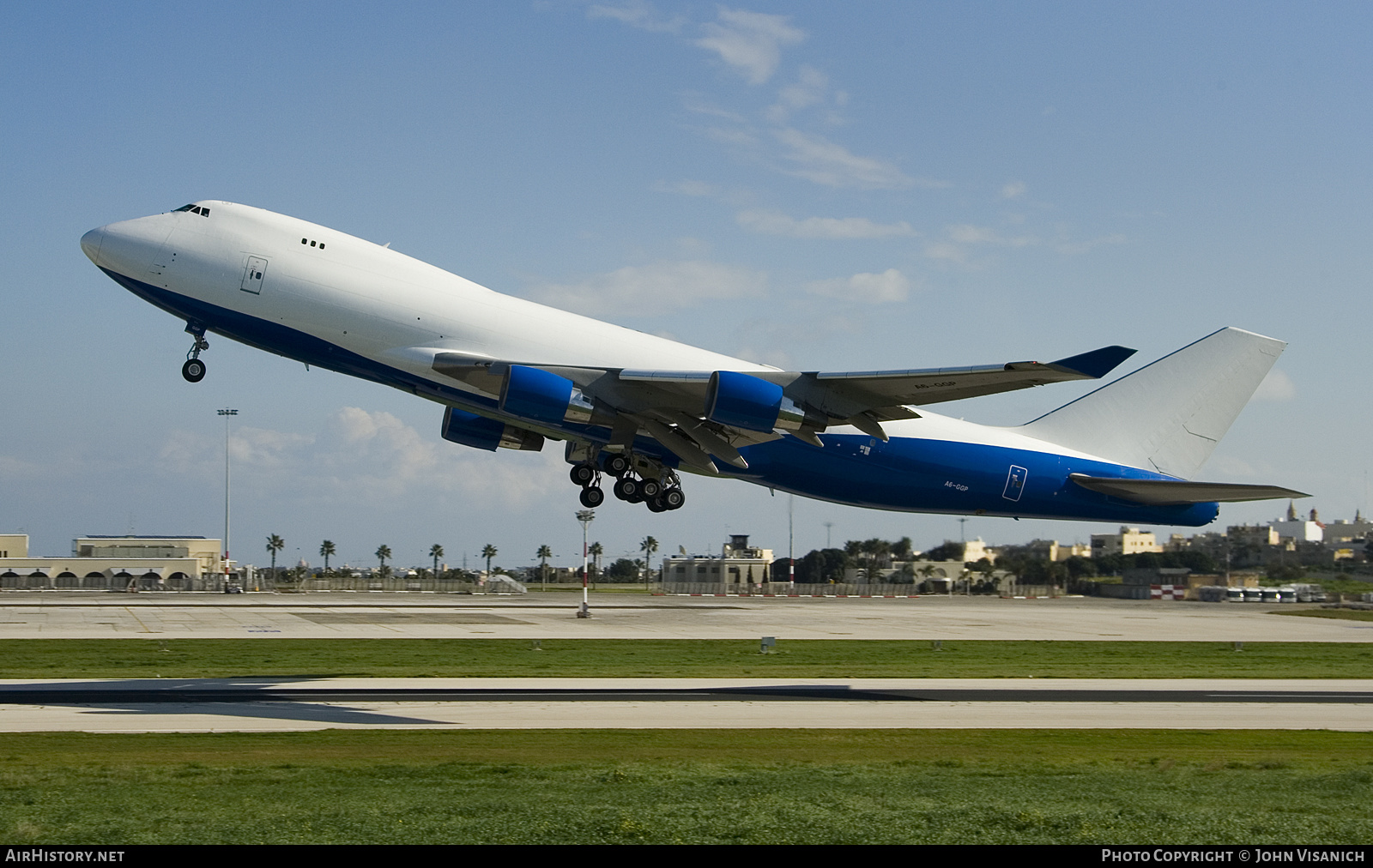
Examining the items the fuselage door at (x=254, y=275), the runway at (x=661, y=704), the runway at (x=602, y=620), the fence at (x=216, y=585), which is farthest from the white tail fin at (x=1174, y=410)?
the fence at (x=216, y=585)

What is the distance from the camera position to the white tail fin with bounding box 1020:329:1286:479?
39125 millimetres

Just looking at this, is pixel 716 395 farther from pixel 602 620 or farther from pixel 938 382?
pixel 602 620

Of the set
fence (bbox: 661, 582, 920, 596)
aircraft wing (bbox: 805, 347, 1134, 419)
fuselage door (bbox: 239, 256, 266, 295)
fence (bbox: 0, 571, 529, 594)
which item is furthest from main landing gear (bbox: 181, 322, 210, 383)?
fence (bbox: 661, 582, 920, 596)

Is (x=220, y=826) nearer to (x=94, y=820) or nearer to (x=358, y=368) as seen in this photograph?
(x=94, y=820)

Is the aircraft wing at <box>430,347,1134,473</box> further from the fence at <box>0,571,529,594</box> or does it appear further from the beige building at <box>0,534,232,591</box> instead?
the beige building at <box>0,534,232,591</box>

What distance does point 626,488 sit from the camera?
120ft

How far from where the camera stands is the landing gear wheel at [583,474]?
1491 inches

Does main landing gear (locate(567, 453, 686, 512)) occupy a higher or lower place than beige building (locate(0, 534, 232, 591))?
higher

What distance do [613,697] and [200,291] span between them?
14975mm

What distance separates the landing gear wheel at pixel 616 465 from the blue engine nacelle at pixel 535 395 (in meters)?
6.20

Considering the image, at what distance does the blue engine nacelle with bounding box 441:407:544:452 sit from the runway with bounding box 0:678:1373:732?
744 centimetres

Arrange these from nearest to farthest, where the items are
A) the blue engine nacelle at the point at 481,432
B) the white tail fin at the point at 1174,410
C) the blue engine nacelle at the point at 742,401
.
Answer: the blue engine nacelle at the point at 742,401
the blue engine nacelle at the point at 481,432
the white tail fin at the point at 1174,410

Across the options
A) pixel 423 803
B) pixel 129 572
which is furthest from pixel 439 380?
pixel 129 572

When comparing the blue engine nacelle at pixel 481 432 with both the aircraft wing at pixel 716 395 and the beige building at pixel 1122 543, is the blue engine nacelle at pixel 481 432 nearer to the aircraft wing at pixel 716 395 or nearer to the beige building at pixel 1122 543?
the aircraft wing at pixel 716 395
